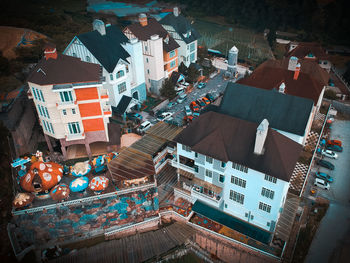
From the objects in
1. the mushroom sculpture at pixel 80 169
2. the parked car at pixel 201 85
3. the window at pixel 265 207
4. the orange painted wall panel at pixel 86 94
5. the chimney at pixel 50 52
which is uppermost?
the chimney at pixel 50 52

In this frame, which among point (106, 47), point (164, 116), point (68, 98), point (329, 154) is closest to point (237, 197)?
point (329, 154)

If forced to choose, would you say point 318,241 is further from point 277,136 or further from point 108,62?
point 108,62

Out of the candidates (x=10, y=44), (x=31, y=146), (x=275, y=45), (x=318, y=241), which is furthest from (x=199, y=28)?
(x=318, y=241)

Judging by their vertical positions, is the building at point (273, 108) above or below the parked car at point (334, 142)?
above

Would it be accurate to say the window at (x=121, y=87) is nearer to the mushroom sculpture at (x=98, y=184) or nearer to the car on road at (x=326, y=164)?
the mushroom sculpture at (x=98, y=184)

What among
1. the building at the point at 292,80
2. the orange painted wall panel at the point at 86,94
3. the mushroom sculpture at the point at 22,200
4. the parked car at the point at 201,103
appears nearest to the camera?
the mushroom sculpture at the point at 22,200

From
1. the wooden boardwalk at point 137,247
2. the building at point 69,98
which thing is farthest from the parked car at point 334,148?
the building at point 69,98

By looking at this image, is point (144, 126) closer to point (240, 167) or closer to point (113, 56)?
point (113, 56)
